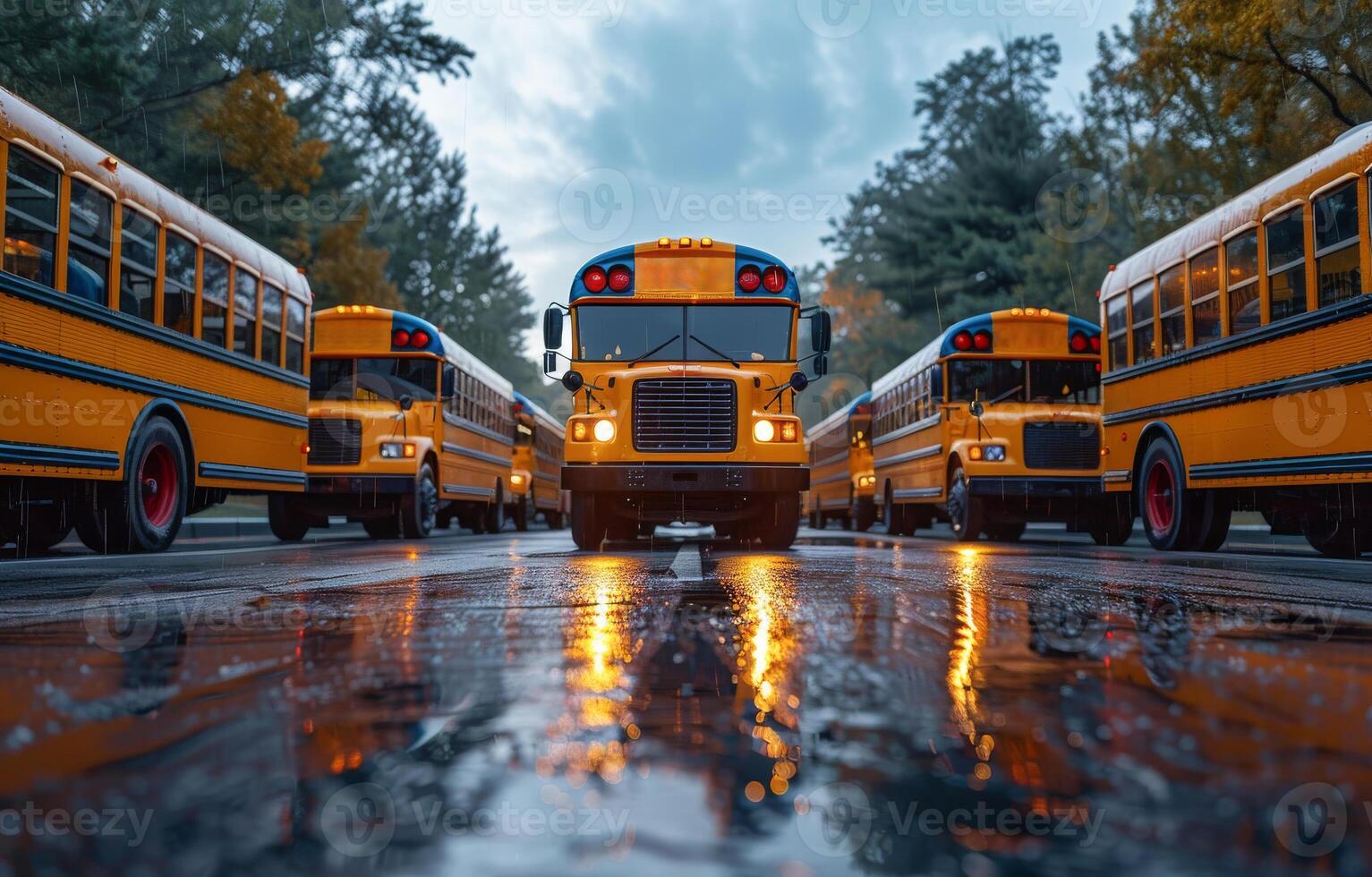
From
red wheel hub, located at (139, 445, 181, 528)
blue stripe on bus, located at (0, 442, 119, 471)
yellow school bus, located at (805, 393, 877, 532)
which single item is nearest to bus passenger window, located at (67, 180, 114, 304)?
blue stripe on bus, located at (0, 442, 119, 471)

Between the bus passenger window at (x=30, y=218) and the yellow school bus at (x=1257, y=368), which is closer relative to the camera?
the bus passenger window at (x=30, y=218)

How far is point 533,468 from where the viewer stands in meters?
24.5

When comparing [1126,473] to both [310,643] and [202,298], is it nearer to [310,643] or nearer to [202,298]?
[202,298]

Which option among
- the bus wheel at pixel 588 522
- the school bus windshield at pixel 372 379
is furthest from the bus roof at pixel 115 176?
the bus wheel at pixel 588 522

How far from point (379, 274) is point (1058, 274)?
677 inches

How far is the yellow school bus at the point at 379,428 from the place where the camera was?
14.0 m

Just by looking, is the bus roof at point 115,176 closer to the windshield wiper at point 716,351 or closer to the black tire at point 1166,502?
the windshield wiper at point 716,351

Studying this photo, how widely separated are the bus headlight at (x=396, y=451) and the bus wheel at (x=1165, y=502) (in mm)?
8429

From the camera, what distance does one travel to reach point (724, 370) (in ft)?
33.3

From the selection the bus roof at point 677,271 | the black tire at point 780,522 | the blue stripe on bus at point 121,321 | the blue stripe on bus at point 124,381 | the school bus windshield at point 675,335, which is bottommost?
the black tire at point 780,522

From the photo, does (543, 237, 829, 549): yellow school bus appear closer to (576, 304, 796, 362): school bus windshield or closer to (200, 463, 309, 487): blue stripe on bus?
(576, 304, 796, 362): school bus windshield

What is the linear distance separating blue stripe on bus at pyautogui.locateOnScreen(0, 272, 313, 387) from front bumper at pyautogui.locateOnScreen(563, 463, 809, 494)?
345 cm

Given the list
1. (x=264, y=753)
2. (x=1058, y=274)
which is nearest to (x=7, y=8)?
(x=264, y=753)

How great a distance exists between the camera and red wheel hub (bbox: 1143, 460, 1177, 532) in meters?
11.1
